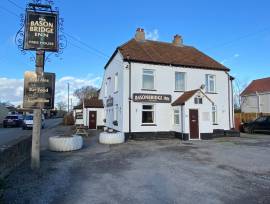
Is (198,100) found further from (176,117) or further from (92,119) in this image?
(92,119)

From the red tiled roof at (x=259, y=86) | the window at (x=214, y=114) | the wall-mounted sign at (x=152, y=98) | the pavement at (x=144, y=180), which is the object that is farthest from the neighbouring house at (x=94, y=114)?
the red tiled roof at (x=259, y=86)

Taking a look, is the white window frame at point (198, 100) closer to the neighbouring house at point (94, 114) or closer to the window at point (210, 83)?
the window at point (210, 83)

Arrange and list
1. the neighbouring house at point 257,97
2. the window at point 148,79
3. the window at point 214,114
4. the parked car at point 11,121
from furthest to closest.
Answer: the neighbouring house at point 257,97
the parked car at point 11,121
the window at point 214,114
the window at point 148,79

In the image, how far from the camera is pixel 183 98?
1978 cm

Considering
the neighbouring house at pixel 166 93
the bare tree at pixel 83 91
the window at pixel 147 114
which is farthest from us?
the bare tree at pixel 83 91

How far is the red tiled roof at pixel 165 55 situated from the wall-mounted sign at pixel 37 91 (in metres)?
10.4

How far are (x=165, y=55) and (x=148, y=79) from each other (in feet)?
10.1

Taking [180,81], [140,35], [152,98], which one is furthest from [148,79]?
[140,35]

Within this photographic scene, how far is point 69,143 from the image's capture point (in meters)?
13.5

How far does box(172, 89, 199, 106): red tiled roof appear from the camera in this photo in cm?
1921

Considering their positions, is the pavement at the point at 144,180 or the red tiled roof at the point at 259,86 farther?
the red tiled roof at the point at 259,86

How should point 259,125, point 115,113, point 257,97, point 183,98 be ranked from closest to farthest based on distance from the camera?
Result: point 183,98
point 115,113
point 259,125
point 257,97

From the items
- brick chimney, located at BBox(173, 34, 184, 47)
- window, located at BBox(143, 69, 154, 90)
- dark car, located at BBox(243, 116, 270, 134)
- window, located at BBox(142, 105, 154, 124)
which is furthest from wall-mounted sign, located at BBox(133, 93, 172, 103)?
dark car, located at BBox(243, 116, 270, 134)

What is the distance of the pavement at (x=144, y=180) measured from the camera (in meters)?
6.14
